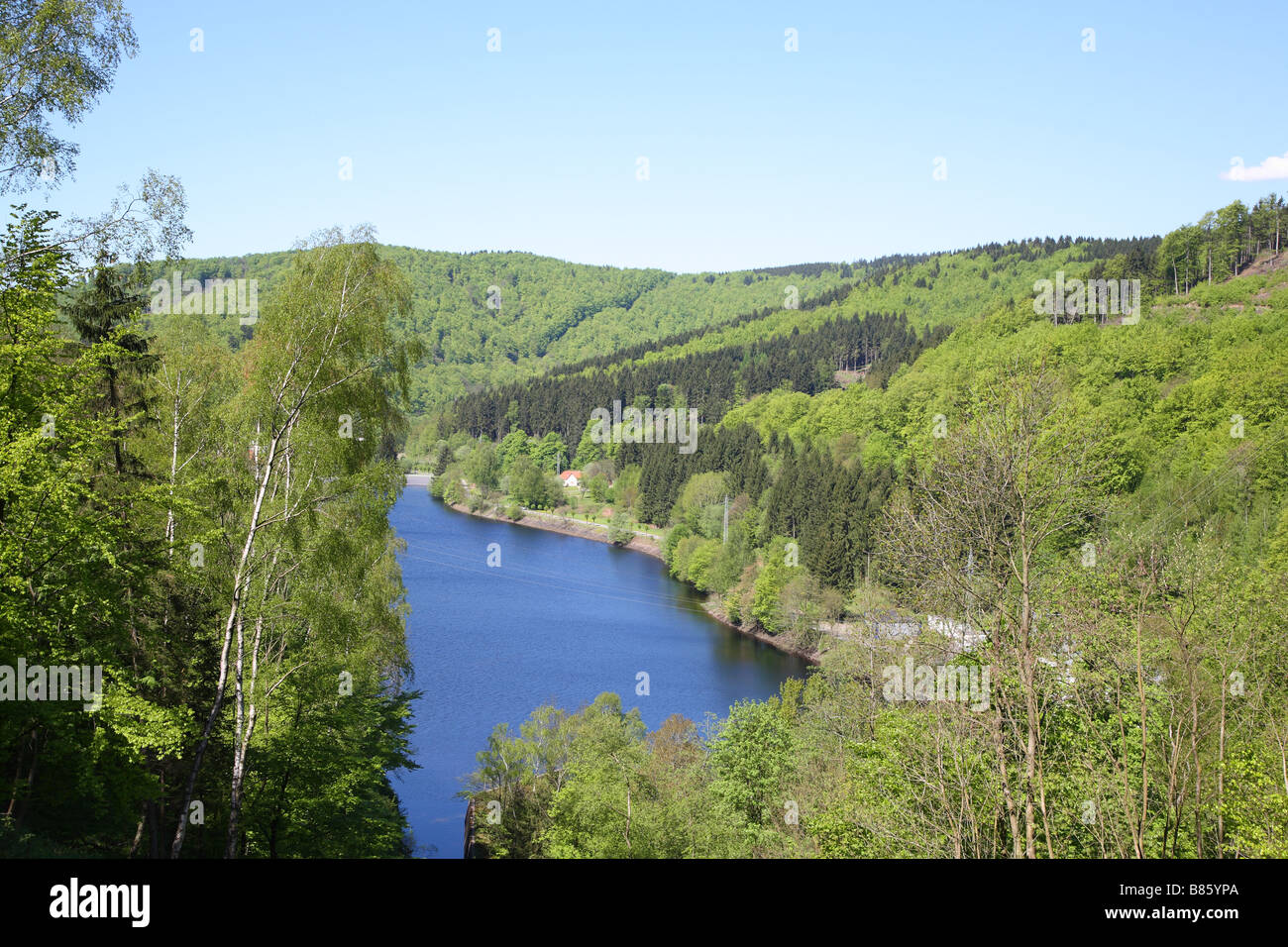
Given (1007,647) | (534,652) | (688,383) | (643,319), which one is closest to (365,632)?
(1007,647)

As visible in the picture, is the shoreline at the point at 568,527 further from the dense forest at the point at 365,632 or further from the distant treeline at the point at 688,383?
the dense forest at the point at 365,632

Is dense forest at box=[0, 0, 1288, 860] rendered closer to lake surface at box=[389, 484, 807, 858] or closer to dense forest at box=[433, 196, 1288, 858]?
dense forest at box=[433, 196, 1288, 858]

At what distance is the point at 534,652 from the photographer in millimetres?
38281

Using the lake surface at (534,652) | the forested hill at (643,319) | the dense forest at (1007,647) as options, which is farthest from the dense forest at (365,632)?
the forested hill at (643,319)

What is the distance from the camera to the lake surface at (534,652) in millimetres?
27859

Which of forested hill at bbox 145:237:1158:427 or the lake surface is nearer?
the lake surface

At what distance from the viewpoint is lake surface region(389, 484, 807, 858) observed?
27859 millimetres

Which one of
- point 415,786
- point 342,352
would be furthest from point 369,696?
point 415,786

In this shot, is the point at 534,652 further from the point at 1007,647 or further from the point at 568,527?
the point at 568,527

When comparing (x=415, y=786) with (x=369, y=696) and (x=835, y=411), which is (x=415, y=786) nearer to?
(x=369, y=696)

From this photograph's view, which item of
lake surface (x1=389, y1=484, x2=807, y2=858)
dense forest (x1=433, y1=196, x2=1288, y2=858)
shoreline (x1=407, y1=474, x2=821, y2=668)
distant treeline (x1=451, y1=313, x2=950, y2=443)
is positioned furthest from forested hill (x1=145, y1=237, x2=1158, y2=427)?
dense forest (x1=433, y1=196, x2=1288, y2=858)

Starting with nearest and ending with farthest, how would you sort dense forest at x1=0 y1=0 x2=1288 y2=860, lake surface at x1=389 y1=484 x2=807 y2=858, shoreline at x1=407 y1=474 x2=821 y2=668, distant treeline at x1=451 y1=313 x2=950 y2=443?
dense forest at x1=0 y1=0 x2=1288 y2=860
lake surface at x1=389 y1=484 x2=807 y2=858
shoreline at x1=407 y1=474 x2=821 y2=668
distant treeline at x1=451 y1=313 x2=950 y2=443

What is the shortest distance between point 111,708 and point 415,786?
18.3 m

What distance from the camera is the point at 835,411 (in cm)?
7831
